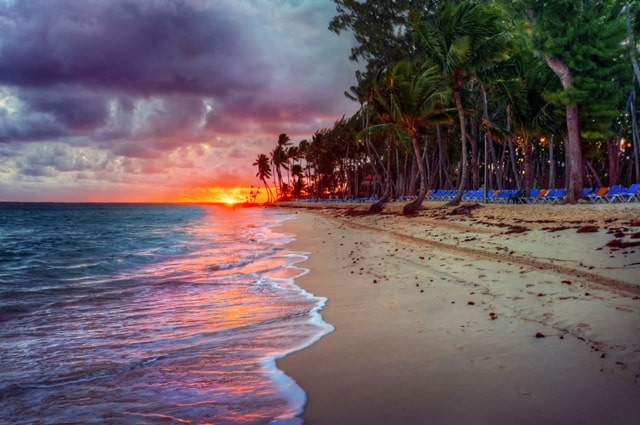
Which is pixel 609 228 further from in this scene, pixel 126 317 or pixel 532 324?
pixel 126 317

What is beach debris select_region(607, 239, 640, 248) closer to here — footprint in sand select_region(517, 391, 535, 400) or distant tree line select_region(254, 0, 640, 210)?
footprint in sand select_region(517, 391, 535, 400)

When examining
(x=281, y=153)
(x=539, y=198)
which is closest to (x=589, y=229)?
(x=539, y=198)

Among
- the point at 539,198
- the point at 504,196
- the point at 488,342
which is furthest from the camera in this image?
the point at 504,196

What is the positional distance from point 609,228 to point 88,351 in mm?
9943

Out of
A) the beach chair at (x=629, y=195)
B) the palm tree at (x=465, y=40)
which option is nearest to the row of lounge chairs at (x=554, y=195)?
the beach chair at (x=629, y=195)

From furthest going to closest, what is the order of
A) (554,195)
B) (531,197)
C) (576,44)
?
(531,197)
(554,195)
(576,44)

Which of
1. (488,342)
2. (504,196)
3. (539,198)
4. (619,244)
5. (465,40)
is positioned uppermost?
(465,40)

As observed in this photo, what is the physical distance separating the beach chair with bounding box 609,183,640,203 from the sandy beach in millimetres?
16836

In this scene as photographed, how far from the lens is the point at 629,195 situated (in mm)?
23469

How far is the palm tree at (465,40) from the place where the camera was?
20734 mm

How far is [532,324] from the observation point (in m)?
4.34

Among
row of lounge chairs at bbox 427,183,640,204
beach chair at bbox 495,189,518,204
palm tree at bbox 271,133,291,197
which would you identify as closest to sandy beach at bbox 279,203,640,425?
row of lounge chairs at bbox 427,183,640,204

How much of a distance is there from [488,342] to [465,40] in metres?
19.8

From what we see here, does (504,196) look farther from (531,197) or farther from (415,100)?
(415,100)
